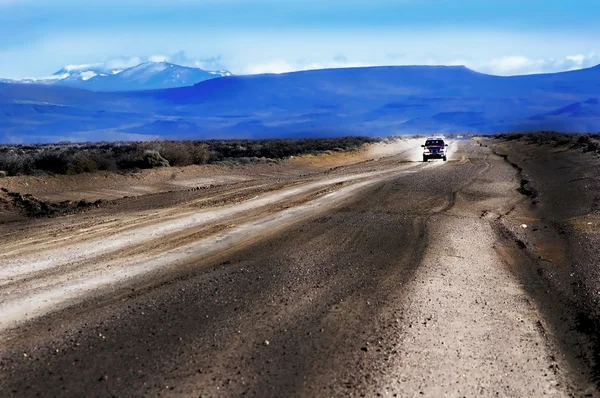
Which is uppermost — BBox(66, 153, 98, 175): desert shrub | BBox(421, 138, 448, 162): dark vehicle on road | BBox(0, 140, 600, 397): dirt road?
BBox(66, 153, 98, 175): desert shrub

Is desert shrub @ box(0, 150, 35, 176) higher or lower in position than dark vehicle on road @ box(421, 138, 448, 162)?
higher

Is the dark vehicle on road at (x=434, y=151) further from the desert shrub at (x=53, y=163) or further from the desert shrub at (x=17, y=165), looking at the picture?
the desert shrub at (x=17, y=165)

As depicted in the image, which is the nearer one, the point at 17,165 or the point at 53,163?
the point at 17,165

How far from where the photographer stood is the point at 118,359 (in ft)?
21.9

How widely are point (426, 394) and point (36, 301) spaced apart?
525 centimetres

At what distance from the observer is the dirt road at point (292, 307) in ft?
21.0

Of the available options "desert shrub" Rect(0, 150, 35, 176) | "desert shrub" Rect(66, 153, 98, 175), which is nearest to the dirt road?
"desert shrub" Rect(66, 153, 98, 175)

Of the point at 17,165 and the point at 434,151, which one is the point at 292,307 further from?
the point at 434,151

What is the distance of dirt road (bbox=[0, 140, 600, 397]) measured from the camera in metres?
6.40

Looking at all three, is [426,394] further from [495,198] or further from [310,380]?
[495,198]

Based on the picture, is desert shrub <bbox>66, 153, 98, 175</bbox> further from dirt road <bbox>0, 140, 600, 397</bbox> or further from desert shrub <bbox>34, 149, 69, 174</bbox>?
dirt road <bbox>0, 140, 600, 397</bbox>

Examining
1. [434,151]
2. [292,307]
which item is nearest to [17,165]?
[292,307]

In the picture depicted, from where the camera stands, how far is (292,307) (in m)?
8.50

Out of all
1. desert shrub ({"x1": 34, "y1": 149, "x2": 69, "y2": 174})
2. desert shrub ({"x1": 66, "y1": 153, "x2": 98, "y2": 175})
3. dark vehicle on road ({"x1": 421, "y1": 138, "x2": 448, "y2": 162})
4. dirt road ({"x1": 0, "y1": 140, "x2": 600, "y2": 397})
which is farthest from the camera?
dark vehicle on road ({"x1": 421, "y1": 138, "x2": 448, "y2": 162})
